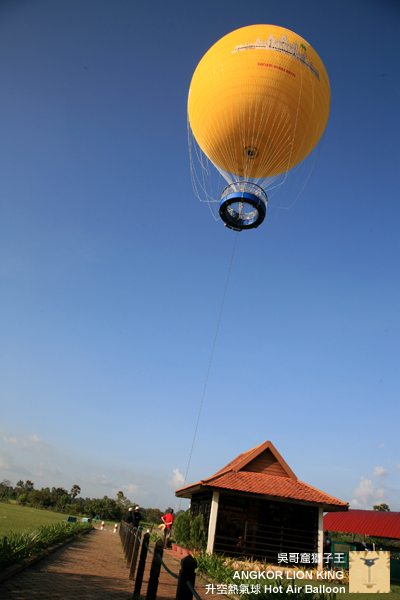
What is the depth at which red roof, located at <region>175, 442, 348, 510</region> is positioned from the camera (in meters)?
13.8

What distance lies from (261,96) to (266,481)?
585 inches

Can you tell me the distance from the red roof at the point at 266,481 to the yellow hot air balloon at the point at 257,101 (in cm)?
996

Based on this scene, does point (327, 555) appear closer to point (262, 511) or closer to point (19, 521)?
point (262, 511)

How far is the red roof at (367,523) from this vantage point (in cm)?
2125

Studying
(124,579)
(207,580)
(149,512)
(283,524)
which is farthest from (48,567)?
(149,512)

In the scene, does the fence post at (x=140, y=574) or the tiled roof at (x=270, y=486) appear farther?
the tiled roof at (x=270, y=486)

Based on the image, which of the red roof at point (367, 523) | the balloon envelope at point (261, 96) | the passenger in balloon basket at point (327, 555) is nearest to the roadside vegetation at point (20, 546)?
the passenger in balloon basket at point (327, 555)

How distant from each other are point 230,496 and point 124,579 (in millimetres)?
8248

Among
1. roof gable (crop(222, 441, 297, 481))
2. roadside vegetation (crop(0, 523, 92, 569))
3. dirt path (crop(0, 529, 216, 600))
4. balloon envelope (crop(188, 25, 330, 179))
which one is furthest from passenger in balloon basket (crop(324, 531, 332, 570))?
balloon envelope (crop(188, 25, 330, 179))

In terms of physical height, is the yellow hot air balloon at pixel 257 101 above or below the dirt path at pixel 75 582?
above

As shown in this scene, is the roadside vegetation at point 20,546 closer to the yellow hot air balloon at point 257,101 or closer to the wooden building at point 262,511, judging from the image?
the wooden building at point 262,511

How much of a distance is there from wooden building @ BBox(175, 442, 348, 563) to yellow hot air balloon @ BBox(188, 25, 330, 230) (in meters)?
10.2

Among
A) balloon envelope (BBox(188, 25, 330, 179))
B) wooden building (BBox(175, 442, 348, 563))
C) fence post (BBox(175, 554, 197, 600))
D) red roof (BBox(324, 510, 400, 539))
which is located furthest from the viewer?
red roof (BBox(324, 510, 400, 539))

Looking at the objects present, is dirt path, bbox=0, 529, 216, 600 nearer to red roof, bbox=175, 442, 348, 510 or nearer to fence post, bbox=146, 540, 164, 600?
fence post, bbox=146, 540, 164, 600
